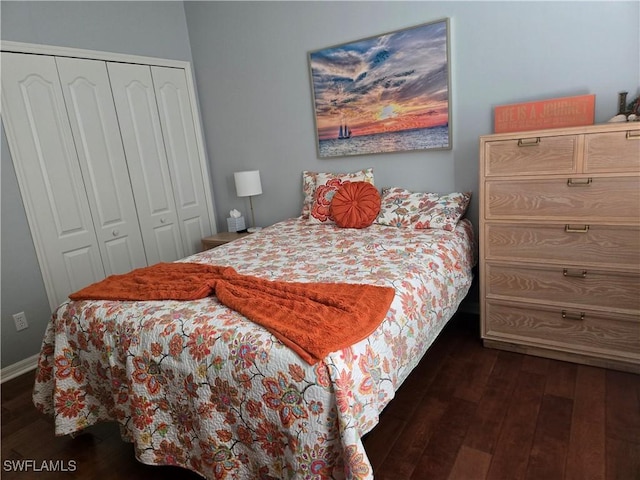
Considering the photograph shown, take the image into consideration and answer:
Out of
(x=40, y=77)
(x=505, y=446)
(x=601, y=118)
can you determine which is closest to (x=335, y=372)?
(x=505, y=446)

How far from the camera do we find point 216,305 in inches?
60.1

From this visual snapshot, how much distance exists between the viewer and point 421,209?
2551 mm

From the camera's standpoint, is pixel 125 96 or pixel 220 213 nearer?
pixel 125 96

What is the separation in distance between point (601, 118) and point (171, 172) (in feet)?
10.2

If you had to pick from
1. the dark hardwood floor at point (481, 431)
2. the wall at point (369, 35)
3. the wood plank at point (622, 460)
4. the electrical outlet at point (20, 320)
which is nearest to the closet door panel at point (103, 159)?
the electrical outlet at point (20, 320)

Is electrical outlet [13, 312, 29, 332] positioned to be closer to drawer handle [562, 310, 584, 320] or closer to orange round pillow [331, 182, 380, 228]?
orange round pillow [331, 182, 380, 228]

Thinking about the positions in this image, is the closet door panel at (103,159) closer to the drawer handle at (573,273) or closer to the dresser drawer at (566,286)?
the dresser drawer at (566,286)

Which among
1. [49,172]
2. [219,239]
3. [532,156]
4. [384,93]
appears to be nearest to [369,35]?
[384,93]

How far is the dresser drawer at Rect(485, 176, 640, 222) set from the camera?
1.83 m

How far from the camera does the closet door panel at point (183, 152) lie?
134 inches

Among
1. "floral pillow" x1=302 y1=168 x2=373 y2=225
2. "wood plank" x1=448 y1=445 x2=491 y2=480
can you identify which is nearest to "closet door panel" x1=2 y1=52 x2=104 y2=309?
"floral pillow" x1=302 y1=168 x2=373 y2=225

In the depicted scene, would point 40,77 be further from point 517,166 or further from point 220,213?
point 517,166

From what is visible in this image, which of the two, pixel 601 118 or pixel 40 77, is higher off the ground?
pixel 40 77

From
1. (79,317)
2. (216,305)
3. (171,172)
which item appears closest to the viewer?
(216,305)
